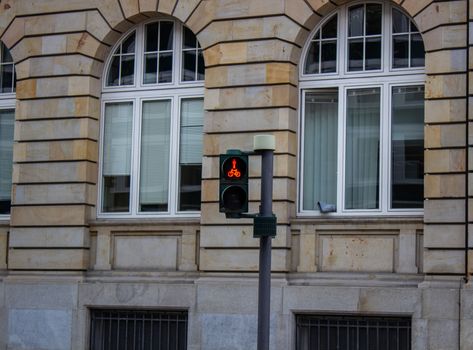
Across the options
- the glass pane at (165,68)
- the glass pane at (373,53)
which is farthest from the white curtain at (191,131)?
the glass pane at (373,53)

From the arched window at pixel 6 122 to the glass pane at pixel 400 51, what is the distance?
26.6 ft

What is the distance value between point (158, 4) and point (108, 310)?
5.97m

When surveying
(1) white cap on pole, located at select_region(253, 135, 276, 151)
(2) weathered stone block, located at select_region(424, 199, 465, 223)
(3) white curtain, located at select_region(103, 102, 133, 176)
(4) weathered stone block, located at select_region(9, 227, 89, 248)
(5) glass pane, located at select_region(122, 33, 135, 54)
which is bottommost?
(4) weathered stone block, located at select_region(9, 227, 89, 248)

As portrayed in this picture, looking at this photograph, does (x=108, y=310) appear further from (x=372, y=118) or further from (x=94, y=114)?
(x=372, y=118)

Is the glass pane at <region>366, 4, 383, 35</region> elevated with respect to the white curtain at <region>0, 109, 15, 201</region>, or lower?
elevated

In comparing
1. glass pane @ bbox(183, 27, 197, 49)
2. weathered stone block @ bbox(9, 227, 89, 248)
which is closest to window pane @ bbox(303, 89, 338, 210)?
glass pane @ bbox(183, 27, 197, 49)

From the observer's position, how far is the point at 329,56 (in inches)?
788

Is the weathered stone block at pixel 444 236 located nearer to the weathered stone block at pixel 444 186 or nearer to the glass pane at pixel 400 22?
the weathered stone block at pixel 444 186

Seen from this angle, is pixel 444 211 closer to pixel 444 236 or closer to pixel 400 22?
pixel 444 236

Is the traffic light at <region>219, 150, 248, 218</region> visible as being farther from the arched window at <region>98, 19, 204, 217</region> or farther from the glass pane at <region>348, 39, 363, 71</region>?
the arched window at <region>98, 19, 204, 217</region>

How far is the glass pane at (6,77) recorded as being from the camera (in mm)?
22781

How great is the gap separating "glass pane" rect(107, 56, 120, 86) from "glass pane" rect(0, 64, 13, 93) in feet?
7.76

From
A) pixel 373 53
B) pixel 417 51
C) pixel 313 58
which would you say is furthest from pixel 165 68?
pixel 417 51

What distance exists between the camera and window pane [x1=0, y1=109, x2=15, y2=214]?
22534mm
